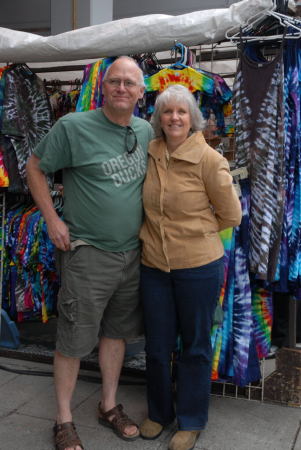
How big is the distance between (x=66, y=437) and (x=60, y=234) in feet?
3.30

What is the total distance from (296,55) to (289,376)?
1.81 meters

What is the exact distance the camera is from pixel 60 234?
99.1 inches

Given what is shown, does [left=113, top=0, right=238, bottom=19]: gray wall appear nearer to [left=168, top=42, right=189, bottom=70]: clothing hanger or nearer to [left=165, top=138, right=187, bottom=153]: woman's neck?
[left=168, top=42, right=189, bottom=70]: clothing hanger

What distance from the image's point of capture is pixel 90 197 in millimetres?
2498

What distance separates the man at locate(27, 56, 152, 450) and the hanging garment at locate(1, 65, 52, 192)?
3.62ft

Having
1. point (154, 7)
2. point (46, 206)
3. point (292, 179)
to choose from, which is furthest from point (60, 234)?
point (154, 7)

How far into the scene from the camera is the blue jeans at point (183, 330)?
8.18 ft

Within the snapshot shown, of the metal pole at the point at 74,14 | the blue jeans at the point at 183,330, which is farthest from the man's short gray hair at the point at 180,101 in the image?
the metal pole at the point at 74,14

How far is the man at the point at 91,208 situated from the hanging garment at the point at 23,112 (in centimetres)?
110

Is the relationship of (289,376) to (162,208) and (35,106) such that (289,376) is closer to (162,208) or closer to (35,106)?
(162,208)

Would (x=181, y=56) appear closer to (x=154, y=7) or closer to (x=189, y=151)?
(x=189, y=151)

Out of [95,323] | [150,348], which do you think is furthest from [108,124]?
[150,348]

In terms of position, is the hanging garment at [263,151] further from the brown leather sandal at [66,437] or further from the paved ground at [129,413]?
the brown leather sandal at [66,437]

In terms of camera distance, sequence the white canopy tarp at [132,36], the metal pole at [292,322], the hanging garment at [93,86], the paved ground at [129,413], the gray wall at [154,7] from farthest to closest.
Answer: the gray wall at [154,7] < the hanging garment at [93,86] < the metal pole at [292,322] < the white canopy tarp at [132,36] < the paved ground at [129,413]
